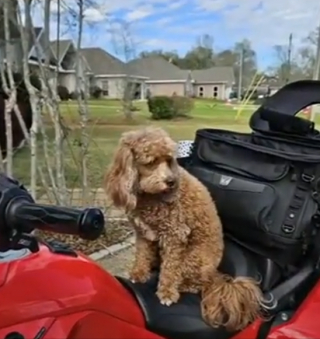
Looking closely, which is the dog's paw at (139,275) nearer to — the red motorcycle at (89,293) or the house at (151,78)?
the red motorcycle at (89,293)

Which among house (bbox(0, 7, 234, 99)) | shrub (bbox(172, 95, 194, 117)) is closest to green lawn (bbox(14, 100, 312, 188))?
house (bbox(0, 7, 234, 99))

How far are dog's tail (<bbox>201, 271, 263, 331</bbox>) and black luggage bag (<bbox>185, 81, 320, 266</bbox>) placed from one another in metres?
0.10

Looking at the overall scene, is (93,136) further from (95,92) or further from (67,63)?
(95,92)

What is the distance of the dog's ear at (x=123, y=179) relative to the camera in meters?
1.05

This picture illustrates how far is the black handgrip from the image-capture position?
21.7 inches

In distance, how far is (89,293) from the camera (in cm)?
82

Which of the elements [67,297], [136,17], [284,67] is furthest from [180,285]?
[284,67]

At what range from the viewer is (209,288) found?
1.04m

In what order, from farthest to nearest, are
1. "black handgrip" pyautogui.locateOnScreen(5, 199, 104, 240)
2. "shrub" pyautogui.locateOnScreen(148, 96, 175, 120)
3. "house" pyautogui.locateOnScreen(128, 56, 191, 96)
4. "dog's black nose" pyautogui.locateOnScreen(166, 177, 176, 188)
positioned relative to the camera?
1. "shrub" pyautogui.locateOnScreen(148, 96, 175, 120)
2. "house" pyautogui.locateOnScreen(128, 56, 191, 96)
3. "dog's black nose" pyautogui.locateOnScreen(166, 177, 176, 188)
4. "black handgrip" pyautogui.locateOnScreen(5, 199, 104, 240)

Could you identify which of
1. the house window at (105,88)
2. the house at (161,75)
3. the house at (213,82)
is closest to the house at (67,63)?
the house window at (105,88)

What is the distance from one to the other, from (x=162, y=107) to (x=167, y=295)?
205 inches

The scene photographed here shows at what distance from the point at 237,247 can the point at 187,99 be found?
5.83m

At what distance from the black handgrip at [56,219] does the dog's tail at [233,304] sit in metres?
0.46

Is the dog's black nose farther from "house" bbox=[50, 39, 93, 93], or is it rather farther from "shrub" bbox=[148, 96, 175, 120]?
"shrub" bbox=[148, 96, 175, 120]
